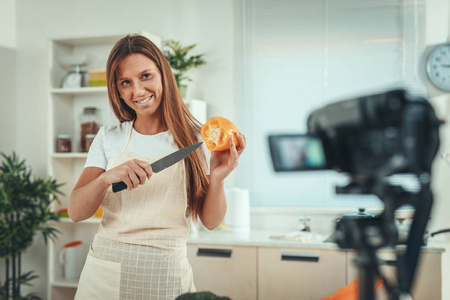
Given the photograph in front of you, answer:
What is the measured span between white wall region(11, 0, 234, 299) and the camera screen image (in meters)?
2.72

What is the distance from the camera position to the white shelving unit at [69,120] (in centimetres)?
335

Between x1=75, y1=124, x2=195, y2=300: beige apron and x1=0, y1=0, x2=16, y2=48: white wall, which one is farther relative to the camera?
x1=0, y1=0, x2=16, y2=48: white wall

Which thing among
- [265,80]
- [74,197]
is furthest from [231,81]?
[74,197]

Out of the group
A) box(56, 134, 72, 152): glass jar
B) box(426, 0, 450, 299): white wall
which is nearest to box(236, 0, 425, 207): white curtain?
box(426, 0, 450, 299): white wall

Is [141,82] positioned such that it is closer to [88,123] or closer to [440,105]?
[88,123]

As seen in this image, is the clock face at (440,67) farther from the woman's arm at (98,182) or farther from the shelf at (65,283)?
the shelf at (65,283)

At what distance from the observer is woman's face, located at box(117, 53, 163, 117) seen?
4.74 feet

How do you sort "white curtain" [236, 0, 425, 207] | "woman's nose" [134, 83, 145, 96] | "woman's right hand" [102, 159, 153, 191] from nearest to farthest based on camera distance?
"woman's right hand" [102, 159, 153, 191] → "woman's nose" [134, 83, 145, 96] → "white curtain" [236, 0, 425, 207]

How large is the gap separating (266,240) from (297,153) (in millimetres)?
2215

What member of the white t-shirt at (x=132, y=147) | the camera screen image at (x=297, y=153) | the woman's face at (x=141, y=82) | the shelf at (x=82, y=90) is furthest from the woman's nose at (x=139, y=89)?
the shelf at (x=82, y=90)

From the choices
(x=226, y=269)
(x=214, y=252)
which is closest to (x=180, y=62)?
(x=214, y=252)

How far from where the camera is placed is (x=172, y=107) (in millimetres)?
1488

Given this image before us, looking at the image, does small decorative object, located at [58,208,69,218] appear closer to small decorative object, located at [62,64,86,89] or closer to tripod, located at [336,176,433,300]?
small decorative object, located at [62,64,86,89]

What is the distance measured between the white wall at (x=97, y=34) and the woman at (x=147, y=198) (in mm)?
1932
